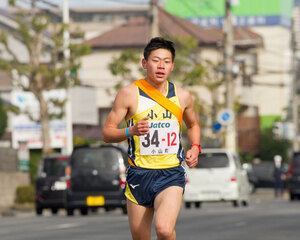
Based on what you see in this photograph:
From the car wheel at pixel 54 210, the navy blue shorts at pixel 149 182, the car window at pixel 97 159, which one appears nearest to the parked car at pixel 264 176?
the car wheel at pixel 54 210

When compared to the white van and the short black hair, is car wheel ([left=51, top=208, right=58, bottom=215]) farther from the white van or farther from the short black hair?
the short black hair

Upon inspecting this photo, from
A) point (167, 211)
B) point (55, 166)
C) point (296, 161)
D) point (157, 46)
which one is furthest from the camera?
point (296, 161)

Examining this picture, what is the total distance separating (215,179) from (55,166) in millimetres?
4719

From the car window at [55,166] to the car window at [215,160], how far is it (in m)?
3.95

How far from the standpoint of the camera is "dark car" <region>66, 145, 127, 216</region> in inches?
942

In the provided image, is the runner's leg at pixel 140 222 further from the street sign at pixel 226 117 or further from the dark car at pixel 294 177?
the street sign at pixel 226 117

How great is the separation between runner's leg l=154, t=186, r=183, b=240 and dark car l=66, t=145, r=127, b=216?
16014 mm

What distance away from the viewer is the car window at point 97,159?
2425cm

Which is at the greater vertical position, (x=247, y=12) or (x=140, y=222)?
(x=247, y=12)

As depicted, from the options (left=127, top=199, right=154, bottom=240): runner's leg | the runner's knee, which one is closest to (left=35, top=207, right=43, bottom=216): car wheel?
(left=127, top=199, right=154, bottom=240): runner's leg

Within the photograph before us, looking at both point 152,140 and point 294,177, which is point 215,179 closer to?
point 294,177

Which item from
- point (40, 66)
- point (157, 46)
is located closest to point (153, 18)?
point (40, 66)

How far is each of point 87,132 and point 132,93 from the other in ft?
186

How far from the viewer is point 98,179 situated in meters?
24.1
